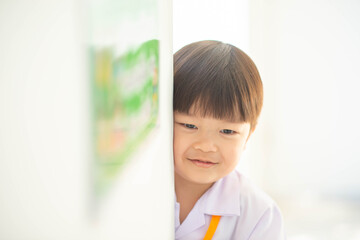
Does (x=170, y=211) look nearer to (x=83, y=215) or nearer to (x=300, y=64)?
(x=83, y=215)

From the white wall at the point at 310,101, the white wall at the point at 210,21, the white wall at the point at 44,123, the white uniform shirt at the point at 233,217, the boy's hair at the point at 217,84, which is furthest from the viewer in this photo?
the white wall at the point at 310,101

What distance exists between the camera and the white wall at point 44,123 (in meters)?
0.24

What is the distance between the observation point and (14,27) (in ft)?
0.78

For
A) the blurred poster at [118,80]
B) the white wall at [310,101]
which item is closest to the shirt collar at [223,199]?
the blurred poster at [118,80]

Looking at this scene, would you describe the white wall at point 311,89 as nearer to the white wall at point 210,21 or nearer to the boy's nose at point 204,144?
the white wall at point 210,21

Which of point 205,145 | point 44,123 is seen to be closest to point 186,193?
point 205,145

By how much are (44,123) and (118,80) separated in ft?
0.42

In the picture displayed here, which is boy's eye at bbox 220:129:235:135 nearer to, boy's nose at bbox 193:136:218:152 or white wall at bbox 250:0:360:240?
boy's nose at bbox 193:136:218:152

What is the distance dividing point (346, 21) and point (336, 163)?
34.0 inches

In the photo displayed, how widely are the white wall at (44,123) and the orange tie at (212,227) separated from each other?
0.58 m

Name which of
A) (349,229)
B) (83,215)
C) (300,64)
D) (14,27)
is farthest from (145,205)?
(300,64)

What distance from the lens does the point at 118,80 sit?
384mm

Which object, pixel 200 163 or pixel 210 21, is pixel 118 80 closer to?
pixel 200 163

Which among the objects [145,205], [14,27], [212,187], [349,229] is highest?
[14,27]
